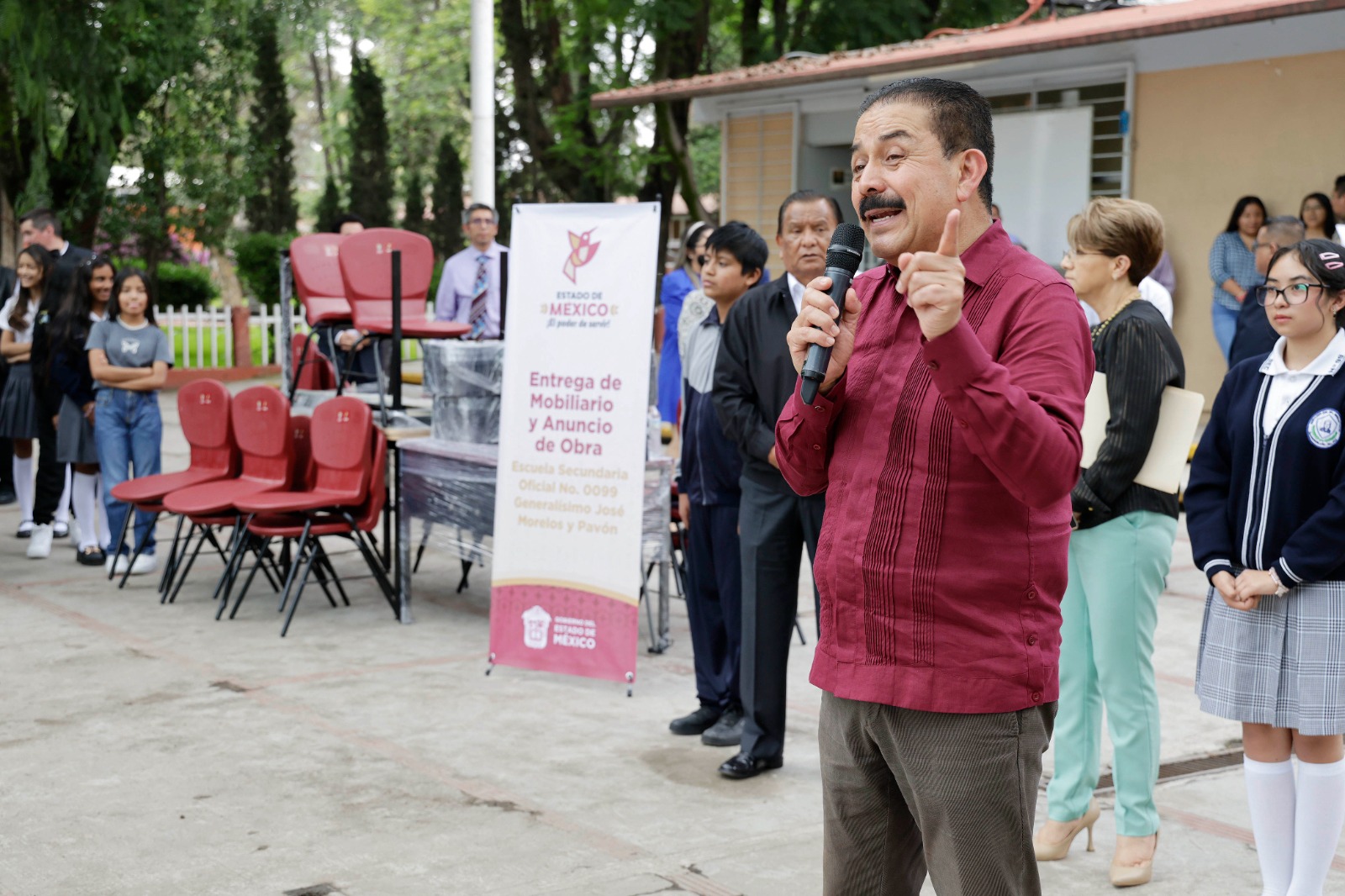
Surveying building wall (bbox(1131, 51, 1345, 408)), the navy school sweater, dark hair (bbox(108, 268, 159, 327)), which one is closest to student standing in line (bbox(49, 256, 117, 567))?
dark hair (bbox(108, 268, 159, 327))

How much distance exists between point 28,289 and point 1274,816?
27.1 ft

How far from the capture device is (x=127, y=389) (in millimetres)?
8594

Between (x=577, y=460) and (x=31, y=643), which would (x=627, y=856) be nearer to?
(x=577, y=460)

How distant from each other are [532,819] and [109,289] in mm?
5643

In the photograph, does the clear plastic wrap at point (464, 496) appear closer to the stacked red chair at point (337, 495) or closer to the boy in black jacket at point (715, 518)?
the stacked red chair at point (337, 495)

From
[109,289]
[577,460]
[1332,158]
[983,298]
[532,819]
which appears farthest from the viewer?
[1332,158]

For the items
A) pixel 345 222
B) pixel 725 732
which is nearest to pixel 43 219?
pixel 345 222

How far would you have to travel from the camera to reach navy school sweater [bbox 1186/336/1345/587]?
3.55 meters

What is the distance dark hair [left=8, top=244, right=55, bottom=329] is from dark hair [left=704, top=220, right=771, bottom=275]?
540cm

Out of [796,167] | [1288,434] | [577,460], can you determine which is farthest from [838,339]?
[796,167]

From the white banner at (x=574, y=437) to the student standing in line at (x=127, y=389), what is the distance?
3201 millimetres

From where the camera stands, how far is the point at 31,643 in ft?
22.7

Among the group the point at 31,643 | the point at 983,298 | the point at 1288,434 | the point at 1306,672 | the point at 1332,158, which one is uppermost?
the point at 1332,158

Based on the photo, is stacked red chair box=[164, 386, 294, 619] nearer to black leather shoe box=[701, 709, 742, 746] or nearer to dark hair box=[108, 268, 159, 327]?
dark hair box=[108, 268, 159, 327]
